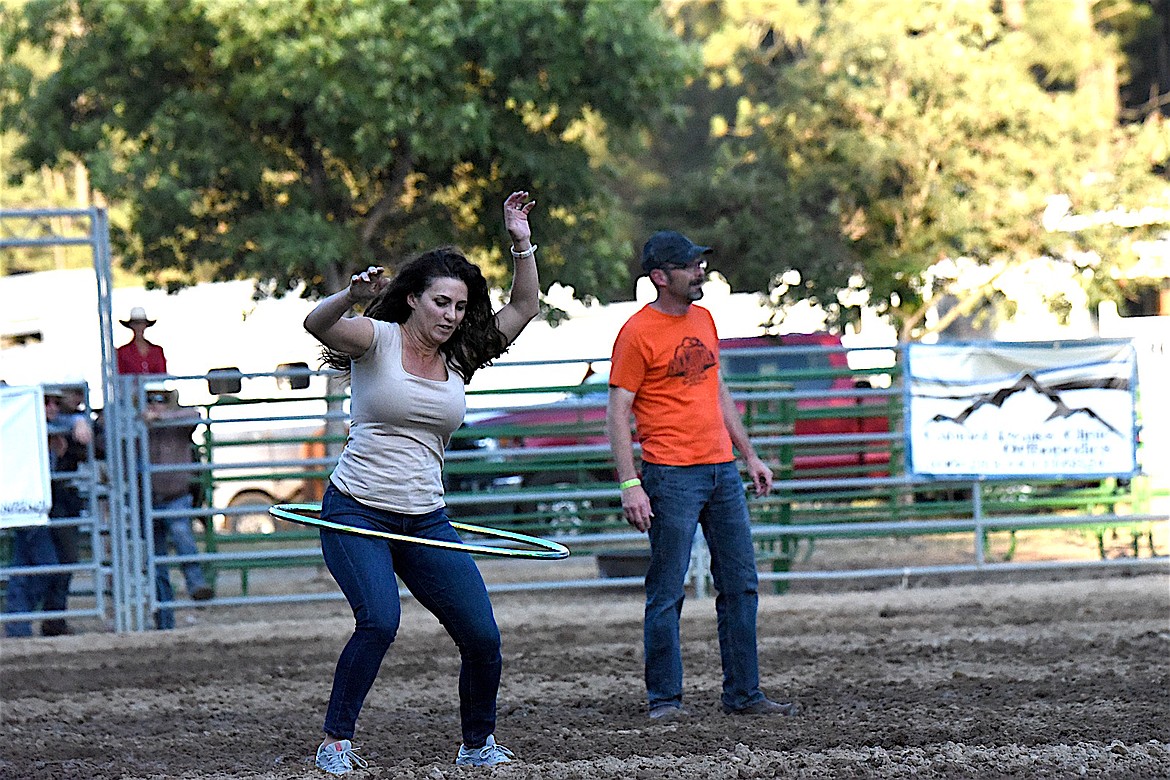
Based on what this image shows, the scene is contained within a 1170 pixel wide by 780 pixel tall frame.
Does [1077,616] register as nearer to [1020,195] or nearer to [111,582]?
[111,582]

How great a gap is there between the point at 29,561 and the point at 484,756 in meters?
5.97

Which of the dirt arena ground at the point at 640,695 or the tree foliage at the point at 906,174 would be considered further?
the tree foliage at the point at 906,174

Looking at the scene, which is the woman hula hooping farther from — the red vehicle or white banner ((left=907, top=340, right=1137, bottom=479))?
white banner ((left=907, top=340, right=1137, bottom=479))

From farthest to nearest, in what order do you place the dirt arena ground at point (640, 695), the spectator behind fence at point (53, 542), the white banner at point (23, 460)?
1. the spectator behind fence at point (53, 542)
2. the white banner at point (23, 460)
3. the dirt arena ground at point (640, 695)

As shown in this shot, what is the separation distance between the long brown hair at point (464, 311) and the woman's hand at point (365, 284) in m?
0.38

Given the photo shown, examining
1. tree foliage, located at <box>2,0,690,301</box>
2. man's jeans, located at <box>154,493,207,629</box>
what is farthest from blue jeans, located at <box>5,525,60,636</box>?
tree foliage, located at <box>2,0,690,301</box>

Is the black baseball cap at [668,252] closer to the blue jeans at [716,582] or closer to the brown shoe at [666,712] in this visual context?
the blue jeans at [716,582]

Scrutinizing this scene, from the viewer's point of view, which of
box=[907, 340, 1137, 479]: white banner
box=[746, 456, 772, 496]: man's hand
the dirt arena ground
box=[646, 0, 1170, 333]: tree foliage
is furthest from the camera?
box=[646, 0, 1170, 333]: tree foliage

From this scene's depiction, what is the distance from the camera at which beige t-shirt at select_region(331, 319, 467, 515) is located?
5.07 metres

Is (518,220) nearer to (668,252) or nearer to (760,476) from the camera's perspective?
(668,252)

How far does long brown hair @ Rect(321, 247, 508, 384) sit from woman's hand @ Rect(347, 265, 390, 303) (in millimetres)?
380

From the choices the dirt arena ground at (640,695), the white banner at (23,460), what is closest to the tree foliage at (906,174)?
the dirt arena ground at (640,695)

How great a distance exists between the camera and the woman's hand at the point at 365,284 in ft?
15.3

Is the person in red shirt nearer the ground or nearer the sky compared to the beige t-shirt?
nearer the sky
